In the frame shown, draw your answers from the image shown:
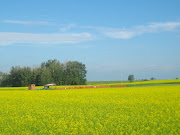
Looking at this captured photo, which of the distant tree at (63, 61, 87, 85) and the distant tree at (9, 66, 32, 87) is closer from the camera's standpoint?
the distant tree at (9, 66, 32, 87)

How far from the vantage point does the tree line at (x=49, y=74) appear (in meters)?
102

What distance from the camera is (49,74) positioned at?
105000 millimetres

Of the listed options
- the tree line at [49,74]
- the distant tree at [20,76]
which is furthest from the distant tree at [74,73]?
the distant tree at [20,76]

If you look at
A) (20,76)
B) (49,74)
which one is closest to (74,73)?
(49,74)

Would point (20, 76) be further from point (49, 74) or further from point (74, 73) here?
point (74, 73)

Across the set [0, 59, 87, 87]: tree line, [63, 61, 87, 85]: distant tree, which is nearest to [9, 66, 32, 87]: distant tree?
[0, 59, 87, 87]: tree line

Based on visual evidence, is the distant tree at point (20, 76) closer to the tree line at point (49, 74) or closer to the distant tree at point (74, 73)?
the tree line at point (49, 74)

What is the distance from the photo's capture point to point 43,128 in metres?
12.2

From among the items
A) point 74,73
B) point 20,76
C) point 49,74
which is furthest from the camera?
point 74,73

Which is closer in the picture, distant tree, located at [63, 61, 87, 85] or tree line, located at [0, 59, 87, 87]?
tree line, located at [0, 59, 87, 87]

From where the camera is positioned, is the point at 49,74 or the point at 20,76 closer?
the point at 20,76

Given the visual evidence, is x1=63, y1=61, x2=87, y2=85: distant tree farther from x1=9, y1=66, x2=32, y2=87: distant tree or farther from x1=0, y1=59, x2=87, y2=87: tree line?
x1=9, y1=66, x2=32, y2=87: distant tree

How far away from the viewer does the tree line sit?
102 meters

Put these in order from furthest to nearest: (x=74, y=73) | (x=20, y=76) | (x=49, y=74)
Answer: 1. (x=74, y=73)
2. (x=49, y=74)
3. (x=20, y=76)
